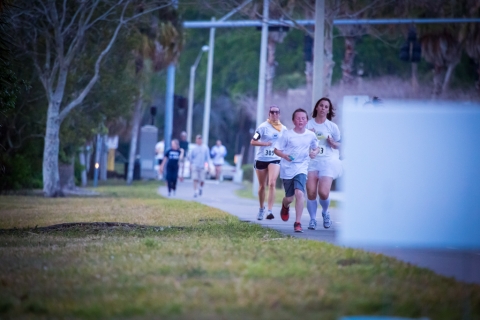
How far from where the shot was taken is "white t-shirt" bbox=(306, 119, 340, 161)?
14.3 m

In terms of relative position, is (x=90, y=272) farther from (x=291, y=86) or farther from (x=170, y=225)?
(x=291, y=86)

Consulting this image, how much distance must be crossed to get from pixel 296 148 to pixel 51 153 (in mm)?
15407

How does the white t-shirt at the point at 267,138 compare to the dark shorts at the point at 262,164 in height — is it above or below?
above

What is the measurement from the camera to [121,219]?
17.5 meters

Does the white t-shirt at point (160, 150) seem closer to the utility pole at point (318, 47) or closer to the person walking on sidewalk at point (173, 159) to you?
the person walking on sidewalk at point (173, 159)

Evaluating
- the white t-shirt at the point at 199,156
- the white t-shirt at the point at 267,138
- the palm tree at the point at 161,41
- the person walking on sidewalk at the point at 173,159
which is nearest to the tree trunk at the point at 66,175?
the palm tree at the point at 161,41

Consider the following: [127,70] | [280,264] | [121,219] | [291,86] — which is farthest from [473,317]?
[291,86]

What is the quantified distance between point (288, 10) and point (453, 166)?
2652 centimetres

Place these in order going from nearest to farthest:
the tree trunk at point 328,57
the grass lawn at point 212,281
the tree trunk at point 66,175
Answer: the grass lawn at point 212,281 < the tree trunk at point 328,57 < the tree trunk at point 66,175

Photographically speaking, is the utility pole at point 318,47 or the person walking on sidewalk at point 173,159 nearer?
the utility pole at point 318,47

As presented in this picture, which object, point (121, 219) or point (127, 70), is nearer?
point (121, 219)

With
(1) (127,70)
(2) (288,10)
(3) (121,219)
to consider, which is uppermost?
(2) (288,10)

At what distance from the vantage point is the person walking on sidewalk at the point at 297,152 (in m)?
13.7

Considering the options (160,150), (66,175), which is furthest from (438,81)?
(66,175)
